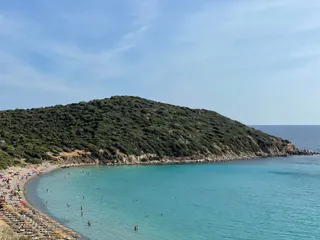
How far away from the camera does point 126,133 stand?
352 ft

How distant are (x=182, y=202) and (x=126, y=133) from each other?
55.2 m

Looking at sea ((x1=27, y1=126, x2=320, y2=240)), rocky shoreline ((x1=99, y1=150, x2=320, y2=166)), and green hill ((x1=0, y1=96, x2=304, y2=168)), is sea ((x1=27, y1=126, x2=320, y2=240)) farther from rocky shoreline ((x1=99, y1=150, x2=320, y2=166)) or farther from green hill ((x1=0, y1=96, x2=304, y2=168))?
green hill ((x1=0, y1=96, x2=304, y2=168))

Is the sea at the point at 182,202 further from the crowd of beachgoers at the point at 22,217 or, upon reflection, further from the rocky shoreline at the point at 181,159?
the rocky shoreline at the point at 181,159

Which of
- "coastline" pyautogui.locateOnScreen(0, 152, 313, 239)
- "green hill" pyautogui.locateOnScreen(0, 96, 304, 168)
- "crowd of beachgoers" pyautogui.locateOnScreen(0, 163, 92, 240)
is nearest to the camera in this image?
"crowd of beachgoers" pyautogui.locateOnScreen(0, 163, 92, 240)

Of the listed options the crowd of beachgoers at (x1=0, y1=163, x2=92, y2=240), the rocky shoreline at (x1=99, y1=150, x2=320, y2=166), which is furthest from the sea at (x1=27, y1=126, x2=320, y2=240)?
the rocky shoreline at (x1=99, y1=150, x2=320, y2=166)

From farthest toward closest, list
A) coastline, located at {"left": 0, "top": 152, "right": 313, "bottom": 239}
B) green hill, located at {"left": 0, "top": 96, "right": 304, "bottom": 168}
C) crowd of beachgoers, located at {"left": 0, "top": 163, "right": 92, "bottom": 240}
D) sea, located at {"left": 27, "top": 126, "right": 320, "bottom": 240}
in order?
Result: green hill, located at {"left": 0, "top": 96, "right": 304, "bottom": 168}, sea, located at {"left": 27, "top": 126, "right": 320, "bottom": 240}, coastline, located at {"left": 0, "top": 152, "right": 313, "bottom": 239}, crowd of beachgoers, located at {"left": 0, "top": 163, "right": 92, "bottom": 240}

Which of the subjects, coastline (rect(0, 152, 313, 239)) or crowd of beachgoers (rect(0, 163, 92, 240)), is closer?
crowd of beachgoers (rect(0, 163, 92, 240))

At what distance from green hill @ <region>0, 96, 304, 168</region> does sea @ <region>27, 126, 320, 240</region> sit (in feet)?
37.1

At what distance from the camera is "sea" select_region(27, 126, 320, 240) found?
39344mm

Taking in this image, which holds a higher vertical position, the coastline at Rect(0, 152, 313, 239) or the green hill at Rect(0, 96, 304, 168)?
the green hill at Rect(0, 96, 304, 168)

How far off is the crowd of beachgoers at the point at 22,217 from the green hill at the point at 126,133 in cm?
1719

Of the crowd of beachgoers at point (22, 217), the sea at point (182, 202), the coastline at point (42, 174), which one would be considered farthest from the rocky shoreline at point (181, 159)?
the crowd of beachgoers at point (22, 217)

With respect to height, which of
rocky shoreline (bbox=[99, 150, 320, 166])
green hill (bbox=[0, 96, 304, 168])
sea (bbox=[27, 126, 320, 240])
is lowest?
sea (bbox=[27, 126, 320, 240])

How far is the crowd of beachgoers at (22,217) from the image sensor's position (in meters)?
34.6
